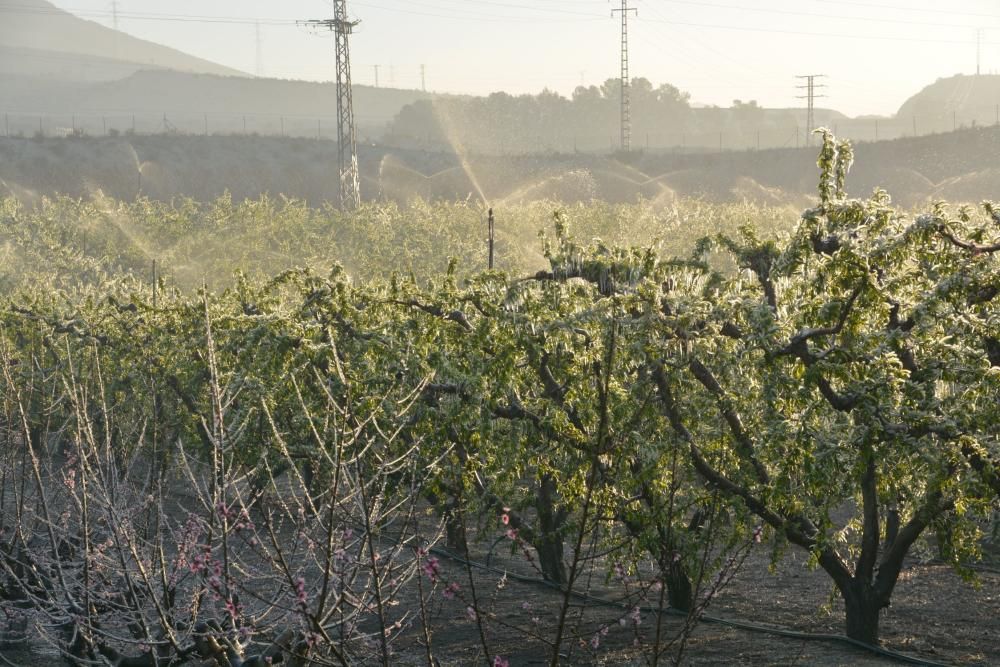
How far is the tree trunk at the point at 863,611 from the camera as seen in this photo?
1090 cm

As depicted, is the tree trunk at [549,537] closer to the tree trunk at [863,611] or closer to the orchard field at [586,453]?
the orchard field at [586,453]

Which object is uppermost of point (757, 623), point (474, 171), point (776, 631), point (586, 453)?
point (474, 171)

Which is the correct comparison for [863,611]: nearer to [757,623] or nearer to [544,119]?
[757,623]

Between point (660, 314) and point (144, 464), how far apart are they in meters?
15.2

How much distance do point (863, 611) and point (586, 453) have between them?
291 cm

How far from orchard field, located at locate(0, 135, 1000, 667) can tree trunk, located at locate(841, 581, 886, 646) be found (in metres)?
0.03

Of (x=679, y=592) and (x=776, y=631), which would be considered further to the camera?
(x=679, y=592)

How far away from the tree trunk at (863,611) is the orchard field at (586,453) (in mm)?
31

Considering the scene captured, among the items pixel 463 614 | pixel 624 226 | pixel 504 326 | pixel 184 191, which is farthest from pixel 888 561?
pixel 184 191

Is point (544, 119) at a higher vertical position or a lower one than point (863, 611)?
higher

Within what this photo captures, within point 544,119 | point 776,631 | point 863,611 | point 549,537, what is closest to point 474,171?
point 544,119

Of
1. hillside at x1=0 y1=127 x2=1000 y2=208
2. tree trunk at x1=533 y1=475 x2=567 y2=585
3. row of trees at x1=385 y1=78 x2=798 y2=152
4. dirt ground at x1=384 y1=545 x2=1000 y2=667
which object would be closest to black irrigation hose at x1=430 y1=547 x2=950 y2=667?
dirt ground at x1=384 y1=545 x2=1000 y2=667

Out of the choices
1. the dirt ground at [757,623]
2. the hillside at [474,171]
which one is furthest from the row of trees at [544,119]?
the dirt ground at [757,623]

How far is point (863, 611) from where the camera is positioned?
35.9 feet
